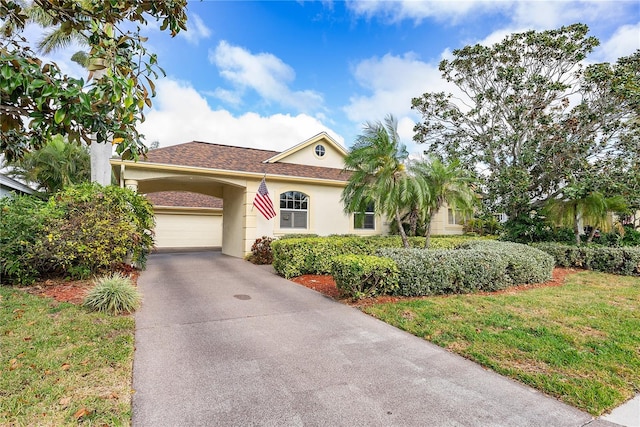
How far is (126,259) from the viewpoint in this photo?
32.6 feet

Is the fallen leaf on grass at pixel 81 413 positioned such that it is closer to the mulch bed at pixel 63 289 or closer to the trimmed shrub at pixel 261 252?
the mulch bed at pixel 63 289

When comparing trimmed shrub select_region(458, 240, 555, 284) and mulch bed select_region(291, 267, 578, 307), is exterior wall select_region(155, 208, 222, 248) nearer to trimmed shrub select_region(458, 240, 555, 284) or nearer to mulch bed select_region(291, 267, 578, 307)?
mulch bed select_region(291, 267, 578, 307)

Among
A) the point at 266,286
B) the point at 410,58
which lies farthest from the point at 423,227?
the point at 266,286

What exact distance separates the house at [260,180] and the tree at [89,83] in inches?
383

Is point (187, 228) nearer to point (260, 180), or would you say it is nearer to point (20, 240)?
point (260, 180)

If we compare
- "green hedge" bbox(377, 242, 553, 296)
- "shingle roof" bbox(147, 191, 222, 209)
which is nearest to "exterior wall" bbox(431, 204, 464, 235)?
"green hedge" bbox(377, 242, 553, 296)

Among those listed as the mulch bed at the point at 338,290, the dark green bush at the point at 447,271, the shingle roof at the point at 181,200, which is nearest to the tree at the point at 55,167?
the shingle roof at the point at 181,200

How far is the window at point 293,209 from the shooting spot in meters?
14.4

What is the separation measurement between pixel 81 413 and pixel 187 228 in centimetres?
2097

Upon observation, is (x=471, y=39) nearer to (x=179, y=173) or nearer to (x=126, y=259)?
(x=179, y=173)

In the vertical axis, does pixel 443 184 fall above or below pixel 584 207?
above

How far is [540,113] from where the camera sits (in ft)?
46.5

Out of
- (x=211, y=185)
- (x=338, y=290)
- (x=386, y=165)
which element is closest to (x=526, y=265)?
(x=386, y=165)

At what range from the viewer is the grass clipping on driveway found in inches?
141
